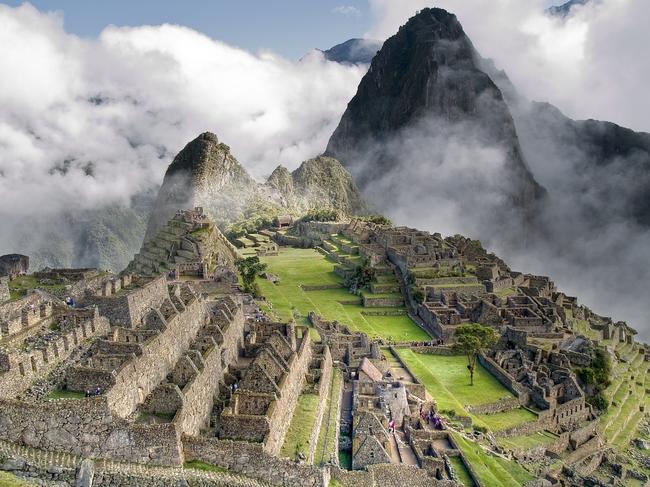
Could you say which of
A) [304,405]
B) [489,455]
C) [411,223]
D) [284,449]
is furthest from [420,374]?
[411,223]

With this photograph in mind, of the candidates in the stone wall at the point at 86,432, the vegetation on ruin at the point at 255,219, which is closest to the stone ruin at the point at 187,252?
the vegetation on ruin at the point at 255,219

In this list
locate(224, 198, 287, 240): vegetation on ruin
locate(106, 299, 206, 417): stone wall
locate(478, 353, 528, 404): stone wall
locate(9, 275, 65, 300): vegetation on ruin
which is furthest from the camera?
locate(224, 198, 287, 240): vegetation on ruin

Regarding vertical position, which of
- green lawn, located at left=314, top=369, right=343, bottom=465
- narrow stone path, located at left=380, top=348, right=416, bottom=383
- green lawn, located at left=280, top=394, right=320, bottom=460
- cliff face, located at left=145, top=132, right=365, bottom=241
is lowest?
narrow stone path, located at left=380, top=348, right=416, bottom=383

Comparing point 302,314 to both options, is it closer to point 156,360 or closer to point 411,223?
point 156,360

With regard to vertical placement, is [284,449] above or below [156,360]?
below

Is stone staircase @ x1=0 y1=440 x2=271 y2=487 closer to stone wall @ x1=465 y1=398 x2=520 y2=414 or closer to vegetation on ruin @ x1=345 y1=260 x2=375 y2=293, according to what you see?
stone wall @ x1=465 y1=398 x2=520 y2=414

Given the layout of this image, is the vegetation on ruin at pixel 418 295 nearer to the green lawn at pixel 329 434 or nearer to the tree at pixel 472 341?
the tree at pixel 472 341

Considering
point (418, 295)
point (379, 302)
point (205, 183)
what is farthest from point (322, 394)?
point (205, 183)

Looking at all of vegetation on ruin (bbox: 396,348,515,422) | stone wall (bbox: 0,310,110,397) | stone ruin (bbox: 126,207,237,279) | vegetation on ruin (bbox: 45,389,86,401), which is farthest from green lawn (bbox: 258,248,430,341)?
vegetation on ruin (bbox: 45,389,86,401)
